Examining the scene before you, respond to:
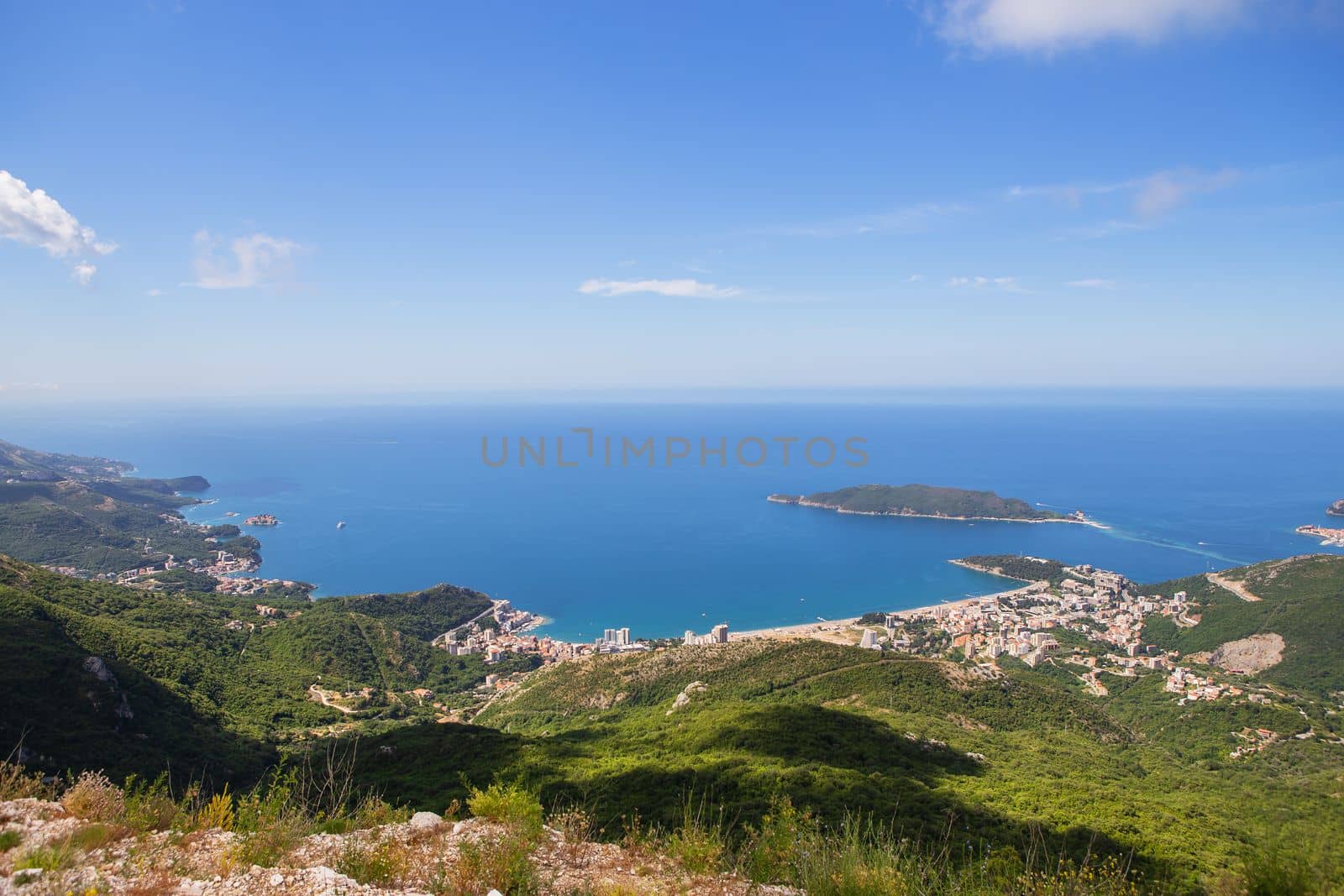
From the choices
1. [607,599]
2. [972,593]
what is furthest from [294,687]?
[972,593]

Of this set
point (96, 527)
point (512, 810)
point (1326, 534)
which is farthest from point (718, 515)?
point (512, 810)

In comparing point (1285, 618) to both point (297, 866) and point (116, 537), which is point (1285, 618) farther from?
point (116, 537)

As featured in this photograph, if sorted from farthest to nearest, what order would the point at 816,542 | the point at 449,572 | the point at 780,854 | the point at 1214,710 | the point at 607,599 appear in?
the point at 816,542 < the point at 449,572 < the point at 607,599 < the point at 1214,710 < the point at 780,854

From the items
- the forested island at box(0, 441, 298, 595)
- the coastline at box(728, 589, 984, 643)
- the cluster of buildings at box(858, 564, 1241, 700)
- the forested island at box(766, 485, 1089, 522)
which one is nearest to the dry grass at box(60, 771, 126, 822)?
the coastline at box(728, 589, 984, 643)

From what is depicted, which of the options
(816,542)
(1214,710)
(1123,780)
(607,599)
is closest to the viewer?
(1123,780)

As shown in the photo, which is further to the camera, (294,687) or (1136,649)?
(1136,649)

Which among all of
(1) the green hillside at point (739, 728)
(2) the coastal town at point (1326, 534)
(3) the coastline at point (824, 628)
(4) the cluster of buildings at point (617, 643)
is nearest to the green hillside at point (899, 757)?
(1) the green hillside at point (739, 728)

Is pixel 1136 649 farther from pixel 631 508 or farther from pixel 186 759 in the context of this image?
pixel 631 508

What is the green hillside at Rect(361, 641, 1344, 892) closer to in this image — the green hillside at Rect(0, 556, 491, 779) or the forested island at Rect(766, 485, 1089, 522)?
Result: the green hillside at Rect(0, 556, 491, 779)
